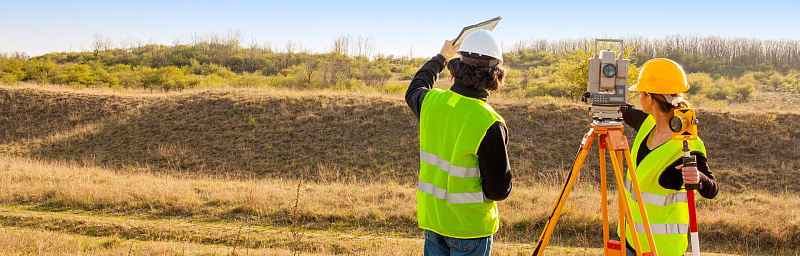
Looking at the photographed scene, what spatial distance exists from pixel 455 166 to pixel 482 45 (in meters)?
0.62

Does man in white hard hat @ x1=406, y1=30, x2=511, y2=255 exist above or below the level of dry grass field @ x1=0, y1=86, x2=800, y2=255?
above

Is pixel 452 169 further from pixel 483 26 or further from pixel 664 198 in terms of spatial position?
pixel 664 198

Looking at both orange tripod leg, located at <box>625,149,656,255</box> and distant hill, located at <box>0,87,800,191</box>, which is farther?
distant hill, located at <box>0,87,800,191</box>

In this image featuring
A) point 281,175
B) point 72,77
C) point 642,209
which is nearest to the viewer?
point 642,209

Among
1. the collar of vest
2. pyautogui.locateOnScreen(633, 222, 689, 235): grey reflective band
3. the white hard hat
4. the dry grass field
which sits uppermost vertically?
the white hard hat

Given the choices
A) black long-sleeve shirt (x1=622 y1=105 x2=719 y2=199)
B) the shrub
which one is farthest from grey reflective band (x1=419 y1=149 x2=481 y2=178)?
the shrub

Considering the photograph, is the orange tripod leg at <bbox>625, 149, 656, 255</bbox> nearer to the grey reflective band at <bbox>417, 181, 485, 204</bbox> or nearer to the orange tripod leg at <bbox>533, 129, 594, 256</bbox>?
the orange tripod leg at <bbox>533, 129, 594, 256</bbox>

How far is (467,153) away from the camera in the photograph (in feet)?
8.63

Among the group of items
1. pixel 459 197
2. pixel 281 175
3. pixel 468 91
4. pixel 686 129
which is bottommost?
pixel 281 175

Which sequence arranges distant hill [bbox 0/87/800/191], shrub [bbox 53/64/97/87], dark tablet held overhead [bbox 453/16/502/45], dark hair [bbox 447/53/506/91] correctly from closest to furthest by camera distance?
dark hair [bbox 447/53/506/91], dark tablet held overhead [bbox 453/16/502/45], distant hill [bbox 0/87/800/191], shrub [bbox 53/64/97/87]

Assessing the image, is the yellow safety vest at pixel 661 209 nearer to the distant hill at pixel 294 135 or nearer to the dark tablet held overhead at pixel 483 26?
the dark tablet held overhead at pixel 483 26

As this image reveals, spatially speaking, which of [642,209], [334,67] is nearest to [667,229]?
[642,209]

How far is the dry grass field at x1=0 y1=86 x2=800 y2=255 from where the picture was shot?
7.24 m

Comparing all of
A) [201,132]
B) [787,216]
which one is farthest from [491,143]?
[201,132]
